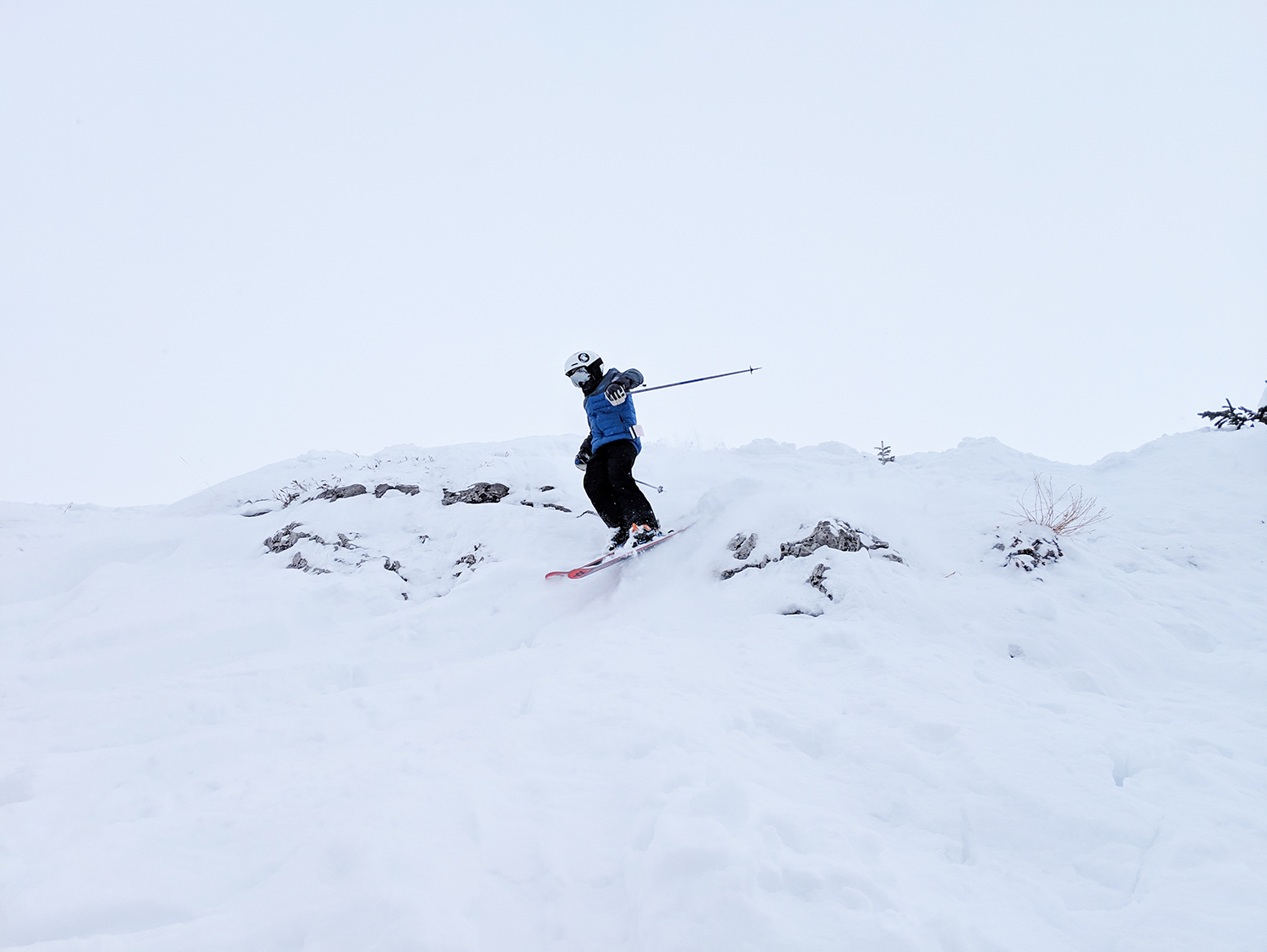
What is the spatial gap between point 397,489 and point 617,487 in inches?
142

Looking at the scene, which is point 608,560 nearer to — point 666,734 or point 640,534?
point 640,534

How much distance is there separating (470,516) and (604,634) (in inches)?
145

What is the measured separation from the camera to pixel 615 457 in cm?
714

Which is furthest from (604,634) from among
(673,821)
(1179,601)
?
(1179,601)

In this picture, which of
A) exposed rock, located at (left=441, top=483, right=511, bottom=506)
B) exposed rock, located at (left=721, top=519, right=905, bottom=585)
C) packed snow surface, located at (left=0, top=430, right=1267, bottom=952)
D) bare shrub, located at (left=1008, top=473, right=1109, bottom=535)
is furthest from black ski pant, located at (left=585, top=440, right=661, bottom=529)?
bare shrub, located at (left=1008, top=473, right=1109, bottom=535)

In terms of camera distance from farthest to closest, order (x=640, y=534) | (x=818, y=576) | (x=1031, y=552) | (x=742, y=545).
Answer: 1. (x=640, y=534)
2. (x=742, y=545)
3. (x=1031, y=552)
4. (x=818, y=576)

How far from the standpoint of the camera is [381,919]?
1950 mm

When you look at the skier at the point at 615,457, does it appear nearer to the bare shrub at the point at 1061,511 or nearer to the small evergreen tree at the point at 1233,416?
the bare shrub at the point at 1061,511

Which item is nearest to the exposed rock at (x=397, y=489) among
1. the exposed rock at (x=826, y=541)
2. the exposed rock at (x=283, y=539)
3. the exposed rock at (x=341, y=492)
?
the exposed rock at (x=341, y=492)

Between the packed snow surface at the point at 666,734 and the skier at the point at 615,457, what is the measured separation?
60 centimetres

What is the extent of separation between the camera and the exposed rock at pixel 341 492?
8.53m

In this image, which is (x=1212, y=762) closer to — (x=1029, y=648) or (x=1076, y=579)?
(x=1029, y=648)

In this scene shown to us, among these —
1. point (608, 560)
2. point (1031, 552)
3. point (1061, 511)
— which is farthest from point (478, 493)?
point (1061, 511)

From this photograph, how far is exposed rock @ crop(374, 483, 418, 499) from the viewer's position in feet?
28.2
